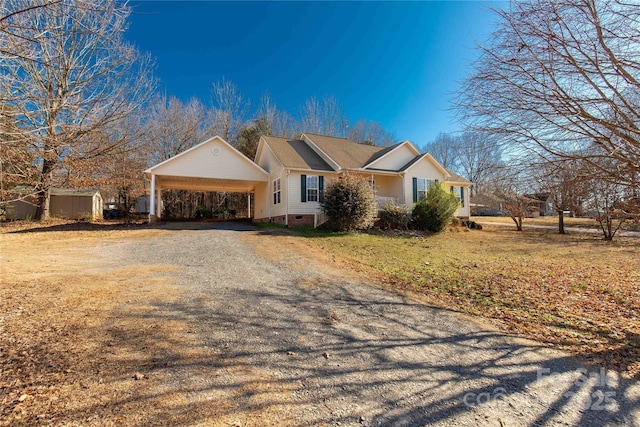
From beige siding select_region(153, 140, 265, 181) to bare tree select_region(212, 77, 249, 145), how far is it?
13136mm

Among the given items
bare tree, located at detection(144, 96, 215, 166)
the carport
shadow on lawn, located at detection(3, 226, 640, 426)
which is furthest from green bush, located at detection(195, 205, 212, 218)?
shadow on lawn, located at detection(3, 226, 640, 426)

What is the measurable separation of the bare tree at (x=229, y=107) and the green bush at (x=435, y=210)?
67.9ft

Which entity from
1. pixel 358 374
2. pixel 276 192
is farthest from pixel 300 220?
pixel 358 374

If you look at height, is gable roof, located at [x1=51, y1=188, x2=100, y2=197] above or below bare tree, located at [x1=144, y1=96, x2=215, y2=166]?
below

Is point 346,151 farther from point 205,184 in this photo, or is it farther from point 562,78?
point 562,78

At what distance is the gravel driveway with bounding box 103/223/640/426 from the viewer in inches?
101

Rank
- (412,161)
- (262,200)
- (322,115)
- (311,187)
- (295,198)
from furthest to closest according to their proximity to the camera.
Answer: (322,115) → (262,200) → (412,161) → (311,187) → (295,198)

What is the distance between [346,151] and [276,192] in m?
5.51

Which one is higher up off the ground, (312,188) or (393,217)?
(312,188)

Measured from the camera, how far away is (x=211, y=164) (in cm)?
1772

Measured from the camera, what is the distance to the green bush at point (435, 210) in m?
16.7

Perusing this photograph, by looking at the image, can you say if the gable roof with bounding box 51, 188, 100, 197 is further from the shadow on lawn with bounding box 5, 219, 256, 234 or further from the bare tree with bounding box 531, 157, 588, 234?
the bare tree with bounding box 531, 157, 588, 234

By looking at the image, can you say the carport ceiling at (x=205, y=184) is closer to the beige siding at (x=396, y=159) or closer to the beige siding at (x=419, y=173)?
the beige siding at (x=396, y=159)

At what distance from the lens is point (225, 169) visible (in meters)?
18.0
